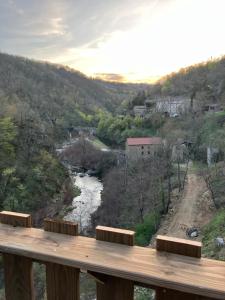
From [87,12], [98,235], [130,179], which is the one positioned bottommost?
[130,179]

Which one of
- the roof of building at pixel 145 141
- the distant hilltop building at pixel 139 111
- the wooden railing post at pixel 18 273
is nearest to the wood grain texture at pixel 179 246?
the wooden railing post at pixel 18 273

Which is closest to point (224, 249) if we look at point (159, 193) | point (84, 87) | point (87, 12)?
point (159, 193)

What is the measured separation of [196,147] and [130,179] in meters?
7.81

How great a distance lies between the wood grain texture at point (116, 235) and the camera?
3.14 ft

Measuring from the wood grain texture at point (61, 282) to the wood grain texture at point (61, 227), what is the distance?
0.11 meters

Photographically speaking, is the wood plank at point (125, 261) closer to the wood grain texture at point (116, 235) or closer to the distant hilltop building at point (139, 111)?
the wood grain texture at point (116, 235)

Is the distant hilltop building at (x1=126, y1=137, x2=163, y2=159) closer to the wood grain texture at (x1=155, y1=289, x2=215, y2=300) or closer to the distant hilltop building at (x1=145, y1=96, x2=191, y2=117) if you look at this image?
the distant hilltop building at (x1=145, y1=96, x2=191, y2=117)

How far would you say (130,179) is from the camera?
21234 millimetres

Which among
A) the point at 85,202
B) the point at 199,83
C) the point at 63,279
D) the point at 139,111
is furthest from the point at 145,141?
the point at 63,279

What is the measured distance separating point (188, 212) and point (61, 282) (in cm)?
1704

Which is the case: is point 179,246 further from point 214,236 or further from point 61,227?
point 214,236

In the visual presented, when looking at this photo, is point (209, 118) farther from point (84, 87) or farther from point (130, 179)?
point (84, 87)

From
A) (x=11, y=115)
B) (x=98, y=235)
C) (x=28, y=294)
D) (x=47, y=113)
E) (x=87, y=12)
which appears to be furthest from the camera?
(x=47, y=113)

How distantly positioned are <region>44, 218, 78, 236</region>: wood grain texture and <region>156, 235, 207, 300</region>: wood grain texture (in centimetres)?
29
